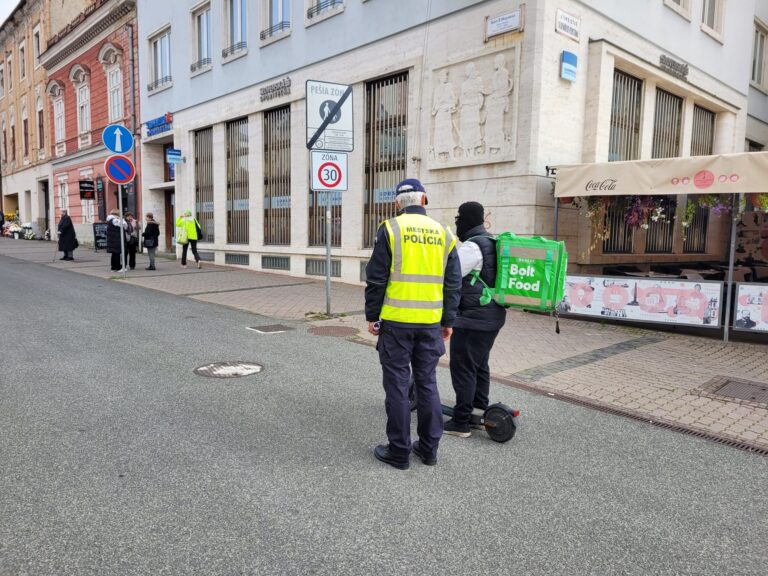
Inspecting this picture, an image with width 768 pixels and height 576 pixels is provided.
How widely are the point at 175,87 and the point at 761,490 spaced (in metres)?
21.7

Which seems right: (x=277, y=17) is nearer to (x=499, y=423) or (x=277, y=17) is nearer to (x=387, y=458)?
(x=499, y=423)

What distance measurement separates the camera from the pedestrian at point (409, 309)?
3.62 meters

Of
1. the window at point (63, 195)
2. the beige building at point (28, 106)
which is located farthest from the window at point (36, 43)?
the window at point (63, 195)

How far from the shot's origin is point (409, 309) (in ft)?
11.9

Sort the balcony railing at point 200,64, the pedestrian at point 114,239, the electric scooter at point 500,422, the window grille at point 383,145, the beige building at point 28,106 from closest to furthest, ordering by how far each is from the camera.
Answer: the electric scooter at point 500,422, the window grille at point 383,145, the pedestrian at point 114,239, the balcony railing at point 200,64, the beige building at point 28,106

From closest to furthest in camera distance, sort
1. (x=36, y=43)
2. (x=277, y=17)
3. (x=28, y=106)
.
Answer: (x=277, y=17) → (x=36, y=43) → (x=28, y=106)

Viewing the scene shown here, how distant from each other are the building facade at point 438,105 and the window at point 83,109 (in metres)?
9.22

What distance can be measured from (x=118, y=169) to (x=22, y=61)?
99.7ft

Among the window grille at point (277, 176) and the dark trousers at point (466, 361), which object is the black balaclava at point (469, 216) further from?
the window grille at point (277, 176)

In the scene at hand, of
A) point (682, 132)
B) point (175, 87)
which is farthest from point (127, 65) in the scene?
point (682, 132)

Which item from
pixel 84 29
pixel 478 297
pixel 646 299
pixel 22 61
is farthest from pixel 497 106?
pixel 22 61

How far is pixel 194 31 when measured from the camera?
19.7 metres

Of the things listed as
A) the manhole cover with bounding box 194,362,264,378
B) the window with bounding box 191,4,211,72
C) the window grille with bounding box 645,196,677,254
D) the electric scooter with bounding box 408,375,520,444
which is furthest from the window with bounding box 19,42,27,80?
the electric scooter with bounding box 408,375,520,444

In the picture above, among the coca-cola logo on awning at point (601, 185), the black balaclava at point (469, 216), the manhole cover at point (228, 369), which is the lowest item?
the manhole cover at point (228, 369)
